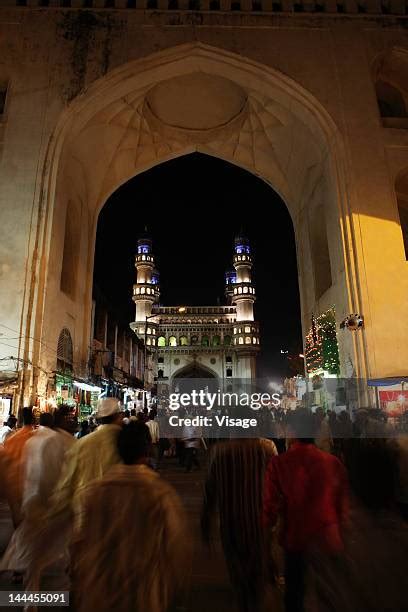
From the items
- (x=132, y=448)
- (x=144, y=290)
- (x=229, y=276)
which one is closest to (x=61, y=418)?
(x=132, y=448)

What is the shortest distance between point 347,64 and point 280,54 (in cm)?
230

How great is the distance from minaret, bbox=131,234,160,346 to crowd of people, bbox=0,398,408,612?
51.2 m

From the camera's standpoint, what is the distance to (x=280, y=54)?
14.2 metres

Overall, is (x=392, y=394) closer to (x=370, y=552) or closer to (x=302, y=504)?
(x=302, y=504)

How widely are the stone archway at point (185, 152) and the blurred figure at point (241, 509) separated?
368 inches

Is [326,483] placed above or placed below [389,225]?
below

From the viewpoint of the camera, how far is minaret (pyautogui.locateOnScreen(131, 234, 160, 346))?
55094 millimetres

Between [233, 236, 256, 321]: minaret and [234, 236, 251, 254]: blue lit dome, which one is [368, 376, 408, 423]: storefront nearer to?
[233, 236, 256, 321]: minaret

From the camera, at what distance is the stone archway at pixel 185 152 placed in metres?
12.8

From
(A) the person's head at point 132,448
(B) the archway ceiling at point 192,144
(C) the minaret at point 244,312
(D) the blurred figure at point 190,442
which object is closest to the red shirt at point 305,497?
(A) the person's head at point 132,448

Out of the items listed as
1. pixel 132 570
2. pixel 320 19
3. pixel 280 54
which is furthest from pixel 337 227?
pixel 132 570

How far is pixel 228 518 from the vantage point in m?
2.72

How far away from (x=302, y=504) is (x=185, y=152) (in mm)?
17925

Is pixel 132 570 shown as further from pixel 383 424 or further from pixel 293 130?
pixel 293 130
